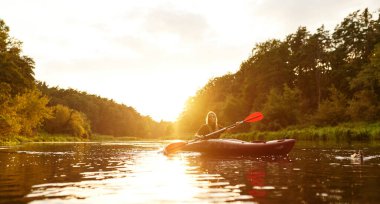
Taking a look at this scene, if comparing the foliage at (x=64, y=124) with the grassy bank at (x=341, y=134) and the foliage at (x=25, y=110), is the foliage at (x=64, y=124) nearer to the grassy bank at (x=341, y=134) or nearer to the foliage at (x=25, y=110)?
the foliage at (x=25, y=110)

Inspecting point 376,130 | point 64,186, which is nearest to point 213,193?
point 64,186

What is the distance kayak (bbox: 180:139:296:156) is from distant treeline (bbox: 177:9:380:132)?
2381cm

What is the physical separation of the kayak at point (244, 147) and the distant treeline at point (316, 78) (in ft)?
78.1

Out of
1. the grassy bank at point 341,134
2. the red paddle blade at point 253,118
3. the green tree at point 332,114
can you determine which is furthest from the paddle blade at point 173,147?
the green tree at point 332,114

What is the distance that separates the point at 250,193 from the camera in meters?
5.07

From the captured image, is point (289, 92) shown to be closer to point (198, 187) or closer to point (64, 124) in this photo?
point (64, 124)

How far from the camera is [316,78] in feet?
153

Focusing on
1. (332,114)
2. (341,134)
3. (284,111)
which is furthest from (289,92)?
(341,134)

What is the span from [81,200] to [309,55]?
151ft

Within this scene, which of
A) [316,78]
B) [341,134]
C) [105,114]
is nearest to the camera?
[341,134]

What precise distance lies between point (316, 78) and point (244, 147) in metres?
37.4

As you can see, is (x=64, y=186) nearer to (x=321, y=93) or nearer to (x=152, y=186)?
(x=152, y=186)

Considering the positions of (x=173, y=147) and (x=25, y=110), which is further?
(x=25, y=110)

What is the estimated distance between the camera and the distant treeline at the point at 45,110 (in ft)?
90.0
